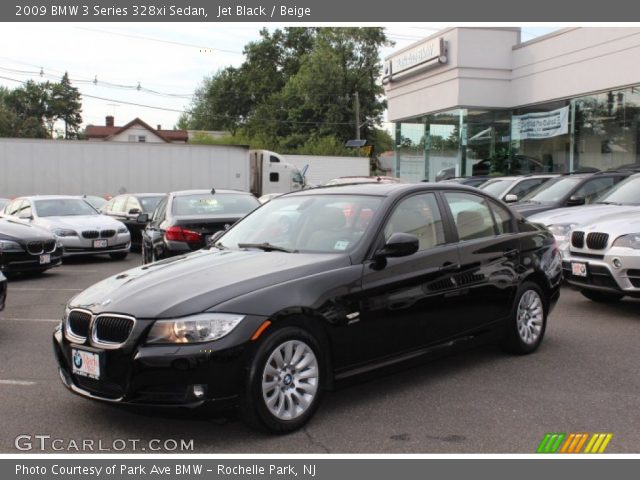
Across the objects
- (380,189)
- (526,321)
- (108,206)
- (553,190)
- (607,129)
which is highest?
(607,129)

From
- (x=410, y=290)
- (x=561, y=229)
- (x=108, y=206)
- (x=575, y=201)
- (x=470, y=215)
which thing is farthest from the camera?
(x=108, y=206)

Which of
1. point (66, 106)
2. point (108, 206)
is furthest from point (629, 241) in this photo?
point (66, 106)

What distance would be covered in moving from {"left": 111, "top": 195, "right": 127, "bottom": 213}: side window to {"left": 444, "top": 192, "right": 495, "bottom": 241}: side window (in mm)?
12903

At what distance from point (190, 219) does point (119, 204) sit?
8.00 metres

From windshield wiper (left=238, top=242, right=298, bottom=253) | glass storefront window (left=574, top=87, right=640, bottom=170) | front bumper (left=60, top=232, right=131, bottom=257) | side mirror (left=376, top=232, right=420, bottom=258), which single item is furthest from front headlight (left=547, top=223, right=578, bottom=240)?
glass storefront window (left=574, top=87, right=640, bottom=170)

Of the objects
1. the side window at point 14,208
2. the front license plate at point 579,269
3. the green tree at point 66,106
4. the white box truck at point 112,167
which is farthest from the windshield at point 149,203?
the green tree at point 66,106

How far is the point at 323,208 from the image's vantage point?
547 cm

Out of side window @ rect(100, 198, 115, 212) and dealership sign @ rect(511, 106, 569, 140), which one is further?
dealership sign @ rect(511, 106, 569, 140)

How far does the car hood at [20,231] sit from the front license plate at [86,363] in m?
7.62

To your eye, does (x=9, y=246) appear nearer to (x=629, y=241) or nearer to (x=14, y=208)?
(x=14, y=208)

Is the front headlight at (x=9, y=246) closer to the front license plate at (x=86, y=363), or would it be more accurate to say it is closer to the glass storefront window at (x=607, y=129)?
the front license plate at (x=86, y=363)

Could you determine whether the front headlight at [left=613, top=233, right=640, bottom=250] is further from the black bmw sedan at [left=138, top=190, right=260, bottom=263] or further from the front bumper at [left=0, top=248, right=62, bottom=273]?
the front bumper at [left=0, top=248, right=62, bottom=273]

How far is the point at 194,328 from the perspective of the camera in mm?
4012

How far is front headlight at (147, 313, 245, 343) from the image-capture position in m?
4.00
